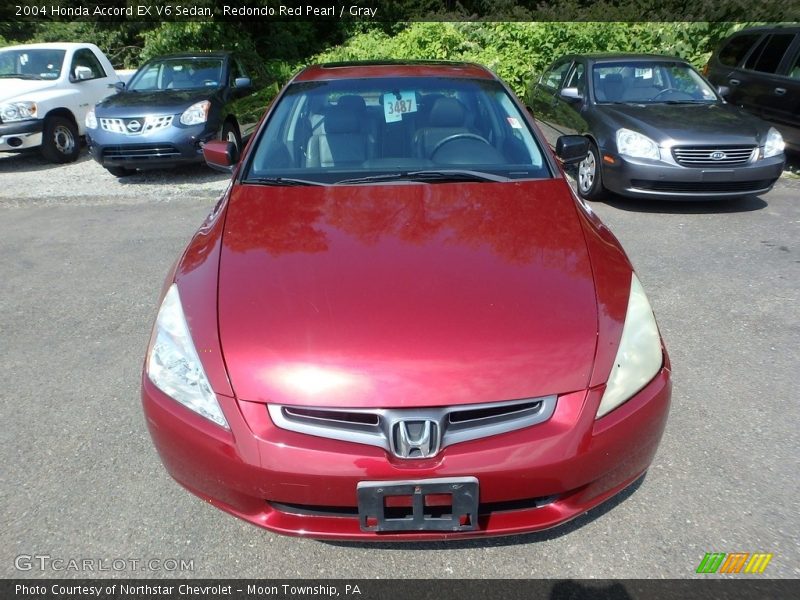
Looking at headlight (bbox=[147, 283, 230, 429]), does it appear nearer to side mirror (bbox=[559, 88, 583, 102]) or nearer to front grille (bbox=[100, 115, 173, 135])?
front grille (bbox=[100, 115, 173, 135])

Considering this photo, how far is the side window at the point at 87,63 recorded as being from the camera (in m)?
8.86

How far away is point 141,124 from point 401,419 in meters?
6.50

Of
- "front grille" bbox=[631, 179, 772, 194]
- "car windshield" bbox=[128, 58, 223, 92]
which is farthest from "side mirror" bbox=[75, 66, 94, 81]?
"front grille" bbox=[631, 179, 772, 194]

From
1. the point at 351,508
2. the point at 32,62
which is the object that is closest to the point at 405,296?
the point at 351,508

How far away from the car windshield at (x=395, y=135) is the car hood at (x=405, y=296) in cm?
21

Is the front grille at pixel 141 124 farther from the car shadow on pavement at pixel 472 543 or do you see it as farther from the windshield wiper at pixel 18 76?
the car shadow on pavement at pixel 472 543

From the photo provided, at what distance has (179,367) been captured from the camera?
192 cm

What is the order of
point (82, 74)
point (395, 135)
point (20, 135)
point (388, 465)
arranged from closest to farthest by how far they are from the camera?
1. point (388, 465)
2. point (395, 135)
3. point (20, 135)
4. point (82, 74)

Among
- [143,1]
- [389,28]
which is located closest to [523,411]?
[143,1]

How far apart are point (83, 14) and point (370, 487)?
20.6m

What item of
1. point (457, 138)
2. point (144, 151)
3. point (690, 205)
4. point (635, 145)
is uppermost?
point (457, 138)

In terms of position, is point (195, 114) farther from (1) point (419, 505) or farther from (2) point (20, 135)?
(1) point (419, 505)

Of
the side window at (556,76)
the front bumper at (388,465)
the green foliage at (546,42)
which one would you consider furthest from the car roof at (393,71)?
the green foliage at (546,42)

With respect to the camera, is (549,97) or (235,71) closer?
(549,97)
